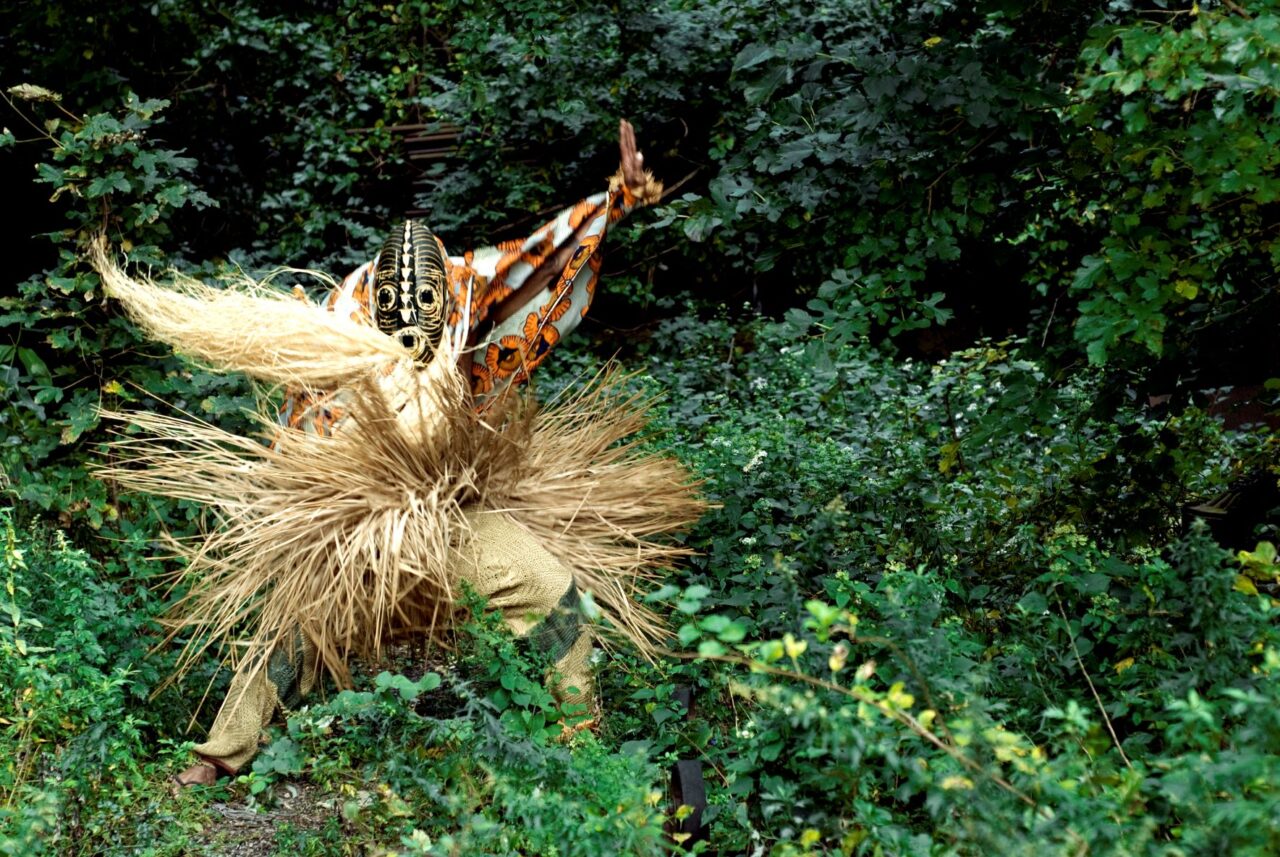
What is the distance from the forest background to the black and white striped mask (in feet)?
2.31

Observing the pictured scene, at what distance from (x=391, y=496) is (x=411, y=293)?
1.95 ft

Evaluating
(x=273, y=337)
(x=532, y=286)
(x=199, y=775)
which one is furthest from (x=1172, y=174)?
(x=199, y=775)

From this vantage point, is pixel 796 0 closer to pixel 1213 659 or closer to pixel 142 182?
pixel 142 182

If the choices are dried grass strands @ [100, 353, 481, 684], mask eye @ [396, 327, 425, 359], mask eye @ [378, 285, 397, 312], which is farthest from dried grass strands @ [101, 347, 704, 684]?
mask eye @ [378, 285, 397, 312]

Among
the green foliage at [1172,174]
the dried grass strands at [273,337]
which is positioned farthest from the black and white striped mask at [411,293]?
the green foliage at [1172,174]

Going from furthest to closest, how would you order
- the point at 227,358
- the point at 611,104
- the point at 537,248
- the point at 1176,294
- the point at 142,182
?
the point at 611,104, the point at 142,182, the point at 537,248, the point at 227,358, the point at 1176,294

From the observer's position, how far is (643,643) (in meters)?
3.29

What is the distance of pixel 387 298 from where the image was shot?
3.49m

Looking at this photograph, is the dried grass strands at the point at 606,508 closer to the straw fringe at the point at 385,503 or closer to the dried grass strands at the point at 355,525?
the straw fringe at the point at 385,503

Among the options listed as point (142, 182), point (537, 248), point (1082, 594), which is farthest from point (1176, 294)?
point (142, 182)

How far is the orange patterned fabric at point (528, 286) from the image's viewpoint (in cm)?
377

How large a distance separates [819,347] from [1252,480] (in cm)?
130

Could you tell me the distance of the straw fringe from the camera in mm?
3086

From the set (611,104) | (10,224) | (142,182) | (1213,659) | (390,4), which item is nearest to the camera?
(1213,659)
